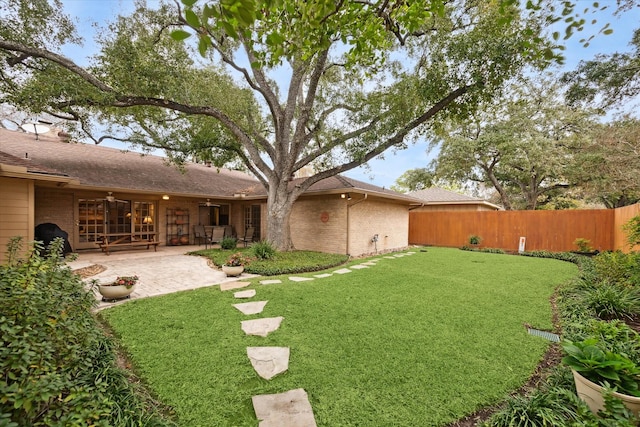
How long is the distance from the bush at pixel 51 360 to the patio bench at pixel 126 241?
8595 mm

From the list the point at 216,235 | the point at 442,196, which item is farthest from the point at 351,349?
the point at 442,196

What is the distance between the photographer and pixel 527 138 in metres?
15.1

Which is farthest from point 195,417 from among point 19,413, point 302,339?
point 302,339

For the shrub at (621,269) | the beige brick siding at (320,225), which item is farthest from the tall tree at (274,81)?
the shrub at (621,269)

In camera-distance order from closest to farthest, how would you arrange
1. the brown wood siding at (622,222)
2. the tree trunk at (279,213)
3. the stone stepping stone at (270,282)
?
the stone stepping stone at (270,282) → the brown wood siding at (622,222) → the tree trunk at (279,213)

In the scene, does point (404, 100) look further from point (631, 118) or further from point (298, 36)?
point (631, 118)

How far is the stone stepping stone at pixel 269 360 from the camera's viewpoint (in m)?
2.60

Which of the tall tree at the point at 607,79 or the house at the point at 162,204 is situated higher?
the tall tree at the point at 607,79

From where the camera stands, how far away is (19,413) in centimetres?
135

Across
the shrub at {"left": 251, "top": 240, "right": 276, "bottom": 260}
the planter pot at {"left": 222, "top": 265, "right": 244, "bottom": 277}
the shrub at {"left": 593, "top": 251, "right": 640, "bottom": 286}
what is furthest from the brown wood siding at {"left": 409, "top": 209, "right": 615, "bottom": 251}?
the planter pot at {"left": 222, "top": 265, "right": 244, "bottom": 277}

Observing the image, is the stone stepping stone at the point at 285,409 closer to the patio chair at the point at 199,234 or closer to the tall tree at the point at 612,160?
the patio chair at the point at 199,234

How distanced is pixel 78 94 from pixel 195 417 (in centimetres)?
866

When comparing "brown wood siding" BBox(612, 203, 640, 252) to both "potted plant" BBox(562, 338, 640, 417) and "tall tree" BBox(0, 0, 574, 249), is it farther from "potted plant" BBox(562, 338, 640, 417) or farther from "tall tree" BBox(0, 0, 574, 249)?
"potted plant" BBox(562, 338, 640, 417)

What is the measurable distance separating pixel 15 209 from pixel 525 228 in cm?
1773
